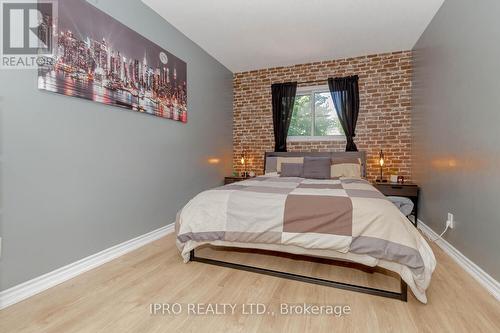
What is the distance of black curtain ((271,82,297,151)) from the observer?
4430 mm

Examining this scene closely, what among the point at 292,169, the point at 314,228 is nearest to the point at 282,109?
the point at 292,169

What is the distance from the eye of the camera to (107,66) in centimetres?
224

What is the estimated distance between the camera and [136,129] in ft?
8.57

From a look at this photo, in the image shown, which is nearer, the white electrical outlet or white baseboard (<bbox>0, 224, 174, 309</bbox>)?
white baseboard (<bbox>0, 224, 174, 309</bbox>)

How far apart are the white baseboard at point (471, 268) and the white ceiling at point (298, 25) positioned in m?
2.58

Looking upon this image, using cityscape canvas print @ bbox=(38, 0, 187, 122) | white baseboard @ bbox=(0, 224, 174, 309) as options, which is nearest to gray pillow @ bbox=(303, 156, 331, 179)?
cityscape canvas print @ bbox=(38, 0, 187, 122)

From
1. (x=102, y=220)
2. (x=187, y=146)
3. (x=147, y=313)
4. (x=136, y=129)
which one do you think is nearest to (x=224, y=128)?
(x=187, y=146)

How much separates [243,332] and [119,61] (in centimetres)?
250

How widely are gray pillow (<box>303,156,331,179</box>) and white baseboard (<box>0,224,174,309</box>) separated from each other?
2201 millimetres

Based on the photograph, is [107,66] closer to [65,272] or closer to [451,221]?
[65,272]

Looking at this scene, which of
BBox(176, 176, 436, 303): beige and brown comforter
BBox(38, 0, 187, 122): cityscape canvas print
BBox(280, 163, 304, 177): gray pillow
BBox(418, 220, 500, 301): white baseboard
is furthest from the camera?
BBox(280, 163, 304, 177): gray pillow

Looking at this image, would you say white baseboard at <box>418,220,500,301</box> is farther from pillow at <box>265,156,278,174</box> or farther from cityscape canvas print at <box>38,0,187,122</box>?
cityscape canvas print at <box>38,0,187,122</box>

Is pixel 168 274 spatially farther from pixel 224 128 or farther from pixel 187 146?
pixel 224 128

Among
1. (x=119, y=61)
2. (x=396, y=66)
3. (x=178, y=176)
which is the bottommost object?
(x=178, y=176)
